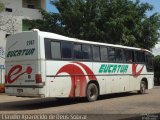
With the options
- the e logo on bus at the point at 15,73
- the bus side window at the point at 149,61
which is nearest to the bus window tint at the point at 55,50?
the e logo on bus at the point at 15,73

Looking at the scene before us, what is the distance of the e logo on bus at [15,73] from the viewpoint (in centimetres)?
1712

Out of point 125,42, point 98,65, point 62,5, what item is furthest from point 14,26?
point 98,65

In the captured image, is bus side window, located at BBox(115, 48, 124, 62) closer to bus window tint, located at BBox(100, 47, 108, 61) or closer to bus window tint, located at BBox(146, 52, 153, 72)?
bus window tint, located at BBox(100, 47, 108, 61)

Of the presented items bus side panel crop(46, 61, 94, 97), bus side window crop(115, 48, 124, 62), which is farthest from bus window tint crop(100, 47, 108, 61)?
bus side panel crop(46, 61, 94, 97)

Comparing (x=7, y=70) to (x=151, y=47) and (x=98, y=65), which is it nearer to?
(x=98, y=65)

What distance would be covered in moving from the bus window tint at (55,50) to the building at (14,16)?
48.7ft

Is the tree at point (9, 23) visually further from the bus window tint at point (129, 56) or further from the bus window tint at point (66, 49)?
the bus window tint at point (66, 49)

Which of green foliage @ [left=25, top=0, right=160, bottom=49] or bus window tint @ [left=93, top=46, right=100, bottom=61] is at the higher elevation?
green foliage @ [left=25, top=0, right=160, bottom=49]

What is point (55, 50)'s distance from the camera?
57.4ft

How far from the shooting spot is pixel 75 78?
735 inches

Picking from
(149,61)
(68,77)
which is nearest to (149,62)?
(149,61)

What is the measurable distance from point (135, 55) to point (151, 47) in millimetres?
11600

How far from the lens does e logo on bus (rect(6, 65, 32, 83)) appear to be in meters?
17.1

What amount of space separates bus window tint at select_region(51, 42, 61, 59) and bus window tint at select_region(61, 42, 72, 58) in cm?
27
